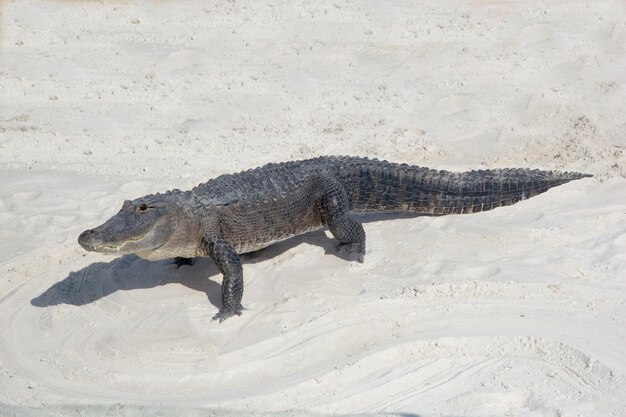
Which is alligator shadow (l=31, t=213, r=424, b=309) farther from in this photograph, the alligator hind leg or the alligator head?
→ the alligator head

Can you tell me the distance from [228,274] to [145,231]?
0.68 metres

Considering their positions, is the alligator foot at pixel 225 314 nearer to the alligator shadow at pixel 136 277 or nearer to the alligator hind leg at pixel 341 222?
the alligator shadow at pixel 136 277

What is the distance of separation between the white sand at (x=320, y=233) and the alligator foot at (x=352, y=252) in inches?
4.6

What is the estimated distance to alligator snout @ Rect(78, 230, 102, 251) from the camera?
5.82m

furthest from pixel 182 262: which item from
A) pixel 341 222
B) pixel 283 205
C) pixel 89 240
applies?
pixel 341 222

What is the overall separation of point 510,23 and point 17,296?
6615 mm

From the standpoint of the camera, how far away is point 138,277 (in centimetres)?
652

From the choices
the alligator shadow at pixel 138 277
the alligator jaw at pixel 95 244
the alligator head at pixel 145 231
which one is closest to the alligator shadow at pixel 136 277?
the alligator shadow at pixel 138 277

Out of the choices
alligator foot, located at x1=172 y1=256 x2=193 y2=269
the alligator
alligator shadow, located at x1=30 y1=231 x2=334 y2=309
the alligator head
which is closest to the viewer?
the alligator head

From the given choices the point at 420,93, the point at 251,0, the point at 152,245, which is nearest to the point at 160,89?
the point at 251,0

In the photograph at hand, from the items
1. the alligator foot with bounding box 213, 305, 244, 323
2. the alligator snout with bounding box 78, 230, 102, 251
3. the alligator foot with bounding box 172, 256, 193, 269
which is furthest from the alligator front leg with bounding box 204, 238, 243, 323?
the alligator snout with bounding box 78, 230, 102, 251

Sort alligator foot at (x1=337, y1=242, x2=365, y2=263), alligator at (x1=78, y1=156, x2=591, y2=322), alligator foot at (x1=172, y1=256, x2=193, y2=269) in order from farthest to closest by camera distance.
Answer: alligator foot at (x1=172, y1=256, x2=193, y2=269), alligator foot at (x1=337, y1=242, x2=365, y2=263), alligator at (x1=78, y1=156, x2=591, y2=322)

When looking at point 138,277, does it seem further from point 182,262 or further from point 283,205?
point 283,205

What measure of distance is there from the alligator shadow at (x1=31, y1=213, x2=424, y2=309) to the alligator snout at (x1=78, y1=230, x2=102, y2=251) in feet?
1.88
